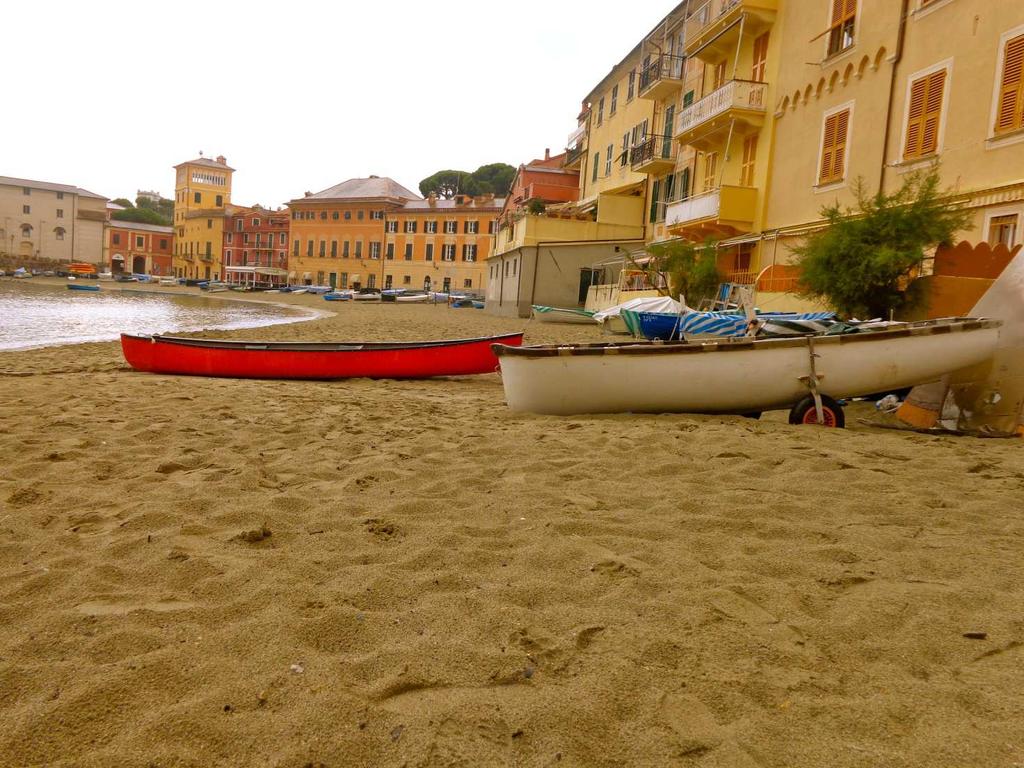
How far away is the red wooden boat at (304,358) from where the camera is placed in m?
10.5

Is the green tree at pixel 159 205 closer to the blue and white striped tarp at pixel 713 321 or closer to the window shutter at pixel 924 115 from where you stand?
the blue and white striped tarp at pixel 713 321

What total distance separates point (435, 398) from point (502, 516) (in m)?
5.25

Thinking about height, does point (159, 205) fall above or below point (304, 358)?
above

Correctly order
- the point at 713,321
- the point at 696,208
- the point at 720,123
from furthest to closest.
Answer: the point at 696,208 → the point at 720,123 → the point at 713,321

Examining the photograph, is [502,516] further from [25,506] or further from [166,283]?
[166,283]

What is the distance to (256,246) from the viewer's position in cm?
9394

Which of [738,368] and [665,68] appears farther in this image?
[665,68]

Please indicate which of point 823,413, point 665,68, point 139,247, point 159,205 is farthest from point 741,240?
point 159,205

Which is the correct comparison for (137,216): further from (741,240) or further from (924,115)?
(924,115)

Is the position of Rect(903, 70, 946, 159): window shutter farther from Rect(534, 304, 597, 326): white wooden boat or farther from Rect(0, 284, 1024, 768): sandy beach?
Rect(534, 304, 597, 326): white wooden boat

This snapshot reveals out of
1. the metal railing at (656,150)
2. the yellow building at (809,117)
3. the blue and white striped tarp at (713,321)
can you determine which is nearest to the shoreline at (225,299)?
the blue and white striped tarp at (713,321)

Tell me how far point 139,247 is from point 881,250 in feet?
369

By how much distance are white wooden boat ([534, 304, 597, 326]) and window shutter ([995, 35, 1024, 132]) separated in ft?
56.5

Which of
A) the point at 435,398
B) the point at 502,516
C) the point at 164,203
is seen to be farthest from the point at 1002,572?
the point at 164,203
